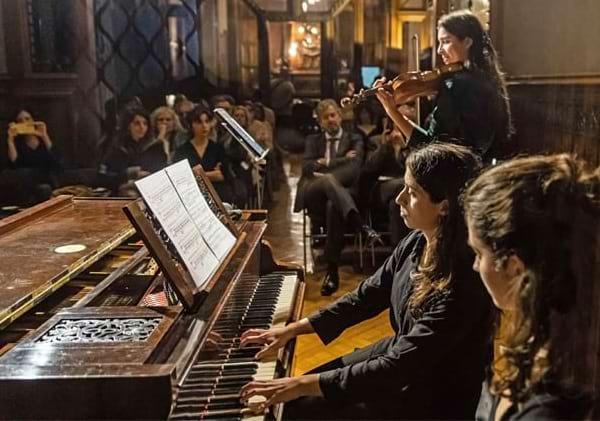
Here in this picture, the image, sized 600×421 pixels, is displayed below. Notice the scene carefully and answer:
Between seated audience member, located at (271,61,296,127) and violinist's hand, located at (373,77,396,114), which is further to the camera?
seated audience member, located at (271,61,296,127)

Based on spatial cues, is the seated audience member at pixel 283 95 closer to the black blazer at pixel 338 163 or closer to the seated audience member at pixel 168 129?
the seated audience member at pixel 168 129

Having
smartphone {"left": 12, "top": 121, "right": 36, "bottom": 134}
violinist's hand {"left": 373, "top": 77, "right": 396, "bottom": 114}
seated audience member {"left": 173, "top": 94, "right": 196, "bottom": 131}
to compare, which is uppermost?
violinist's hand {"left": 373, "top": 77, "right": 396, "bottom": 114}

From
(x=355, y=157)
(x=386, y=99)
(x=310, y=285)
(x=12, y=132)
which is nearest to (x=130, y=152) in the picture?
(x=12, y=132)

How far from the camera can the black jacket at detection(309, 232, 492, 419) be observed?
59.5 inches

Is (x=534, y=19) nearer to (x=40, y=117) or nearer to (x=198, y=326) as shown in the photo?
(x=198, y=326)

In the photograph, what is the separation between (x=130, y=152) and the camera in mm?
4992

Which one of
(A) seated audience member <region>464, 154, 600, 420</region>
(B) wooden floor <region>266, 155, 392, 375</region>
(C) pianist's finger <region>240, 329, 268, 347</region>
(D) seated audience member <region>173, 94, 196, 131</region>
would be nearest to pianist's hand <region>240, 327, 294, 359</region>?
(C) pianist's finger <region>240, 329, 268, 347</region>

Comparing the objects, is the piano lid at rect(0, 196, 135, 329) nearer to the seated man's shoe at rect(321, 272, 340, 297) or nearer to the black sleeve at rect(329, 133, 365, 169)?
the seated man's shoe at rect(321, 272, 340, 297)

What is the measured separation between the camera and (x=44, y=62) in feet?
19.0

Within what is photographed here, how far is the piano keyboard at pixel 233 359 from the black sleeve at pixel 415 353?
165 millimetres

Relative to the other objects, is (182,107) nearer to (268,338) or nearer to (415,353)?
(268,338)

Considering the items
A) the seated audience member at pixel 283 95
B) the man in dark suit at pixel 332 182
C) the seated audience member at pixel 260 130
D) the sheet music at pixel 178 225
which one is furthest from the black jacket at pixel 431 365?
the seated audience member at pixel 283 95

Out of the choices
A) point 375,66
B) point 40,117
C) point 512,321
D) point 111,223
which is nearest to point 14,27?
point 40,117

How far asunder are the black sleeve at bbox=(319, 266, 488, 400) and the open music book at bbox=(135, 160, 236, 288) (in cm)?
39
